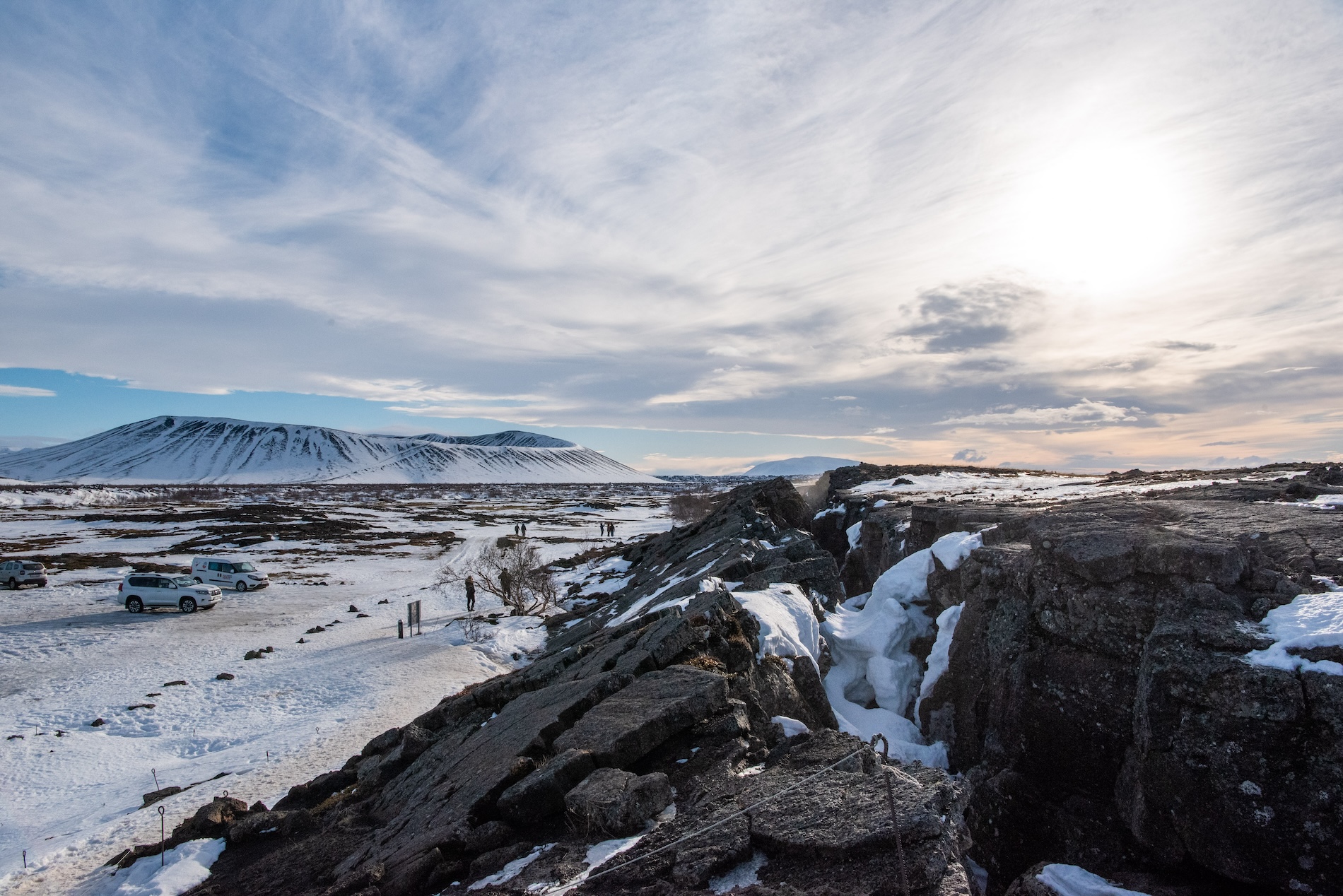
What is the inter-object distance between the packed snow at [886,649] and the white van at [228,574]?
3812 cm

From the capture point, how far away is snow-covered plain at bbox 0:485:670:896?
492 inches

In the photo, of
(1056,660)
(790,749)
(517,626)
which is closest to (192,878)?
(790,749)

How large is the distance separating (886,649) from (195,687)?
21.0m

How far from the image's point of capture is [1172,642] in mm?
6414

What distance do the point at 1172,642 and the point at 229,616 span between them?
3653 centimetres

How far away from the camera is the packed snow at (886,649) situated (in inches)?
415

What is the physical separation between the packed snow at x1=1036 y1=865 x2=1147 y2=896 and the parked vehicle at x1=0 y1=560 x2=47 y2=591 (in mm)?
49190

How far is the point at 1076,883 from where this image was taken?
5898 mm

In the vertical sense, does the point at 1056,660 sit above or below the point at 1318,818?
above

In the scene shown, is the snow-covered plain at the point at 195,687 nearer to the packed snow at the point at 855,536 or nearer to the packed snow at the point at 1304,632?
the packed snow at the point at 855,536

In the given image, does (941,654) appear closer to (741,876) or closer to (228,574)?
(741,876)

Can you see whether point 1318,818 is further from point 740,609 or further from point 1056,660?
point 740,609

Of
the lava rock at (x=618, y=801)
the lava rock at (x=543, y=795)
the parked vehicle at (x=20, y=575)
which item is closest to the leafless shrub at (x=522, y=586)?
the lava rock at (x=543, y=795)

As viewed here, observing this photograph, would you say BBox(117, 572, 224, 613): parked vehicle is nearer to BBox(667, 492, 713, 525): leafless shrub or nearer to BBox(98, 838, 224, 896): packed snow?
BBox(98, 838, 224, 896): packed snow
